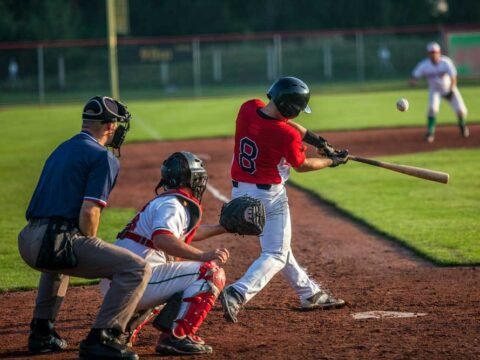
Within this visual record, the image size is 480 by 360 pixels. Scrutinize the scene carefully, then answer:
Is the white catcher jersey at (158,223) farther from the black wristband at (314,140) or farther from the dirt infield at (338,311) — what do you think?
the black wristband at (314,140)

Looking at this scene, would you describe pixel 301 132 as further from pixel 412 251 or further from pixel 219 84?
pixel 219 84

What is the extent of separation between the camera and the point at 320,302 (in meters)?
7.70

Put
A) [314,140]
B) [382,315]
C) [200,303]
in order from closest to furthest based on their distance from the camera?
[200,303]
[382,315]
[314,140]

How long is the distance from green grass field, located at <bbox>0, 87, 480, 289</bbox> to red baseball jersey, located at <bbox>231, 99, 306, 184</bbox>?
9.52 feet

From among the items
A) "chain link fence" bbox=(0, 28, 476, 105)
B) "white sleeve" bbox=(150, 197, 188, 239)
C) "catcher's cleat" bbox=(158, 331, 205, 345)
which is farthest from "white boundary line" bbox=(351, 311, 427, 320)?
"chain link fence" bbox=(0, 28, 476, 105)

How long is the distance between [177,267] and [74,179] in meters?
0.93

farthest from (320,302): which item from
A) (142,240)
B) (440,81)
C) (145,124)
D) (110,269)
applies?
(145,124)

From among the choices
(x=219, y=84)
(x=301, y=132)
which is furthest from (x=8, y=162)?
(x=219, y=84)

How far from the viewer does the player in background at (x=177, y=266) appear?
6137 millimetres

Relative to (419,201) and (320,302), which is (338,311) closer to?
(320,302)

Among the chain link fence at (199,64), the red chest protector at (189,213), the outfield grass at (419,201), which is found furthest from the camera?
the chain link fence at (199,64)

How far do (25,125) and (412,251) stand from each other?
69.1 ft

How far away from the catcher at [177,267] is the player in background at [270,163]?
36.2 inches

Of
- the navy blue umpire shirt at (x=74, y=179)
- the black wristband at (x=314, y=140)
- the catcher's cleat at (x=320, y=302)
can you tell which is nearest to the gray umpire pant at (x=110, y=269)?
the navy blue umpire shirt at (x=74, y=179)
